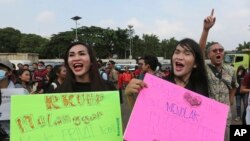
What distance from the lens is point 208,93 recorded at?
2662 mm

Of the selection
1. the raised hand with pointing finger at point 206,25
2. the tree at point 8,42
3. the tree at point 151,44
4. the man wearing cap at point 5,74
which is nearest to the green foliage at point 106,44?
the tree at point 151,44

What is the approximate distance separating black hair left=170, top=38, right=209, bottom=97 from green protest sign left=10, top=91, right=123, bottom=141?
20.7 inches

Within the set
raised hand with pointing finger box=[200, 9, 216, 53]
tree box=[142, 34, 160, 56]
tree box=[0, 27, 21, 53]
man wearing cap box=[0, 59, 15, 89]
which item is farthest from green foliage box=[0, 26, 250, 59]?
raised hand with pointing finger box=[200, 9, 216, 53]

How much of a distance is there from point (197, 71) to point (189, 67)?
0.39 ft

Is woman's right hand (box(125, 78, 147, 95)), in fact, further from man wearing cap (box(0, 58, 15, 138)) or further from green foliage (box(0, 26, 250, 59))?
green foliage (box(0, 26, 250, 59))

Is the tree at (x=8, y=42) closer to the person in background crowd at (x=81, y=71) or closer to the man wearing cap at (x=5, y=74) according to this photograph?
the man wearing cap at (x=5, y=74)

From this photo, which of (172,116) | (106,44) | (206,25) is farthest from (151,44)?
(172,116)

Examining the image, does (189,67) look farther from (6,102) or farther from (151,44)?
(151,44)

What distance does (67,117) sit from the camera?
2408 mm

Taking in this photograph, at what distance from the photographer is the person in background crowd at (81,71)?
9.16ft

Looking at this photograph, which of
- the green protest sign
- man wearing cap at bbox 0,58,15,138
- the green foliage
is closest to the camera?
the green protest sign

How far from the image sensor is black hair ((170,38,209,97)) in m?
2.63

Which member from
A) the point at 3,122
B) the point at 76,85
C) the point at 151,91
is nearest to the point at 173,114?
the point at 151,91

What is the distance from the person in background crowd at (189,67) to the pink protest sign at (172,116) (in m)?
0.20
